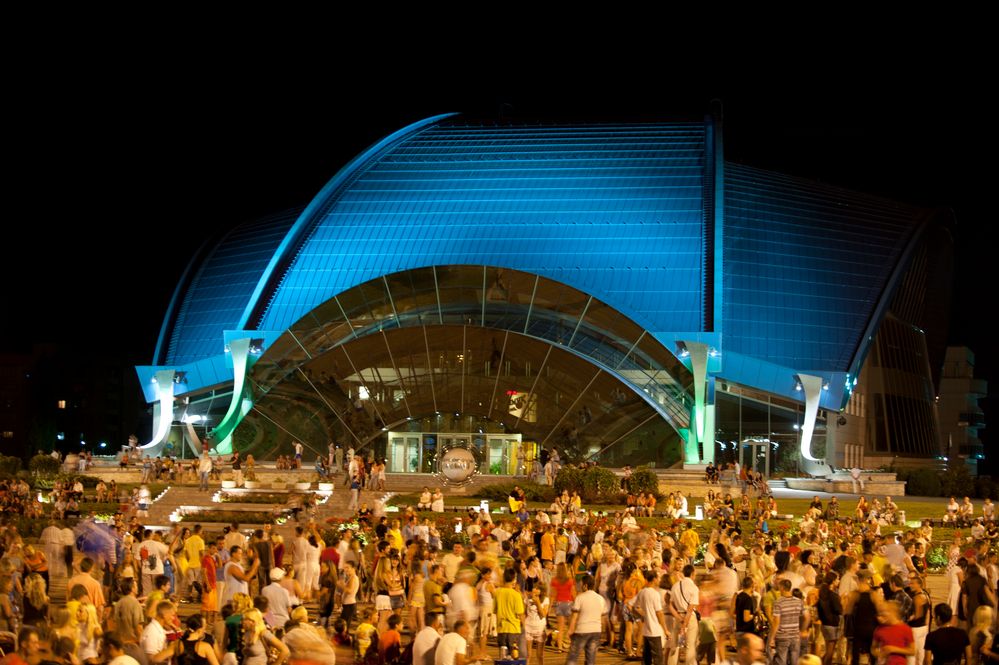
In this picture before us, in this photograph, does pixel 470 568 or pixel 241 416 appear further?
pixel 241 416

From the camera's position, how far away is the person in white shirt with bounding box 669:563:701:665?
62.3 ft

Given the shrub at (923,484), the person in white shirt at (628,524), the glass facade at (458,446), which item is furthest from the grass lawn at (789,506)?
the glass facade at (458,446)

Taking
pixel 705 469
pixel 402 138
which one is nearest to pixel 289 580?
pixel 705 469

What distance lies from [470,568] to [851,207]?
6031 centimetres

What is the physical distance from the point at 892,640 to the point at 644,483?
34.1 meters

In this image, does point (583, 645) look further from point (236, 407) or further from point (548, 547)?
point (236, 407)

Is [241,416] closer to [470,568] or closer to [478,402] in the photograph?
[478,402]

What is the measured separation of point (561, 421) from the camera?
206ft

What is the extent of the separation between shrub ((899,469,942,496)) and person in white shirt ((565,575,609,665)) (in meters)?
46.3

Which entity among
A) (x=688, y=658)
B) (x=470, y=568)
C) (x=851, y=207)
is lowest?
(x=688, y=658)

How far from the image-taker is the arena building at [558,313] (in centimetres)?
6306

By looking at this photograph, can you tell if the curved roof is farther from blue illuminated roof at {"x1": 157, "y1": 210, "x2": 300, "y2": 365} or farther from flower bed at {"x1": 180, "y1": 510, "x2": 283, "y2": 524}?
flower bed at {"x1": 180, "y1": 510, "x2": 283, "y2": 524}

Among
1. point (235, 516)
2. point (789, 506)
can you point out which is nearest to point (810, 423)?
point (789, 506)

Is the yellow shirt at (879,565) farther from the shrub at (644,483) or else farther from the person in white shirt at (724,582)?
the shrub at (644,483)
